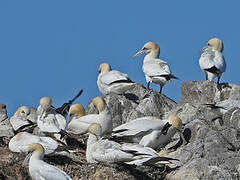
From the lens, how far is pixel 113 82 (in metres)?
21.7

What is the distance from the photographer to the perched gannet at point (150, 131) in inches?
714

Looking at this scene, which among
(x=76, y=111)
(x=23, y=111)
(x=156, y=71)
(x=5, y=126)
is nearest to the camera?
(x=5, y=126)

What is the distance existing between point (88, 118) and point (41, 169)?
15.0 ft

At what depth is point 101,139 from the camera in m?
16.8

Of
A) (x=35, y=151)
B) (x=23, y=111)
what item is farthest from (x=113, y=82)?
(x=35, y=151)

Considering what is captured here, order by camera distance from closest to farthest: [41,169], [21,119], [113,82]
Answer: [41,169] < [21,119] < [113,82]

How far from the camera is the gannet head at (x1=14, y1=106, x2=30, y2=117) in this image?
2333 centimetres

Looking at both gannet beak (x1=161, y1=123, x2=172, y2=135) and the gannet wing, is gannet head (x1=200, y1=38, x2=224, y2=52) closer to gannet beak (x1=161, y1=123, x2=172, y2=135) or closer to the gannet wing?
the gannet wing

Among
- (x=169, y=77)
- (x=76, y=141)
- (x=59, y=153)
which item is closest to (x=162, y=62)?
(x=169, y=77)

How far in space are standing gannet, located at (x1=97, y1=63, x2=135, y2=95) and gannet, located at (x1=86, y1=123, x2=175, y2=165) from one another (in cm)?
475

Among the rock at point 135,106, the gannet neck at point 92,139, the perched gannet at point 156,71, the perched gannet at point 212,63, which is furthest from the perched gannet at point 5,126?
the perched gannet at point 212,63

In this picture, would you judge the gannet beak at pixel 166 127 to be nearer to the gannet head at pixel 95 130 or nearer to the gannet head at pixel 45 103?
the gannet head at pixel 95 130

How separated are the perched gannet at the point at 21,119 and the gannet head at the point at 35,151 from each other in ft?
14.1

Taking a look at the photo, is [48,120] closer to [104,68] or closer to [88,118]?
[88,118]
